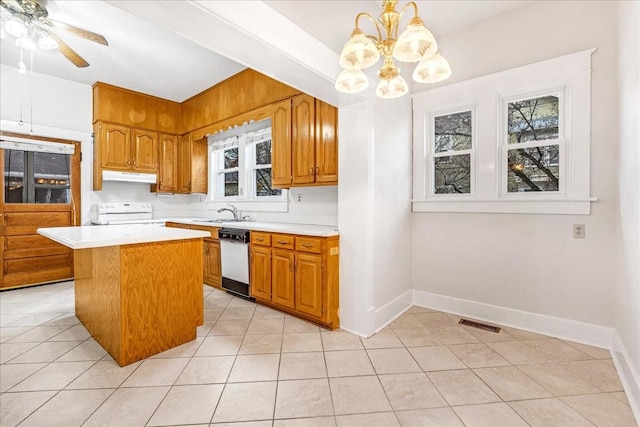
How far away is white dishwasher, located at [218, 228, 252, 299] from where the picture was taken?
3377 millimetres

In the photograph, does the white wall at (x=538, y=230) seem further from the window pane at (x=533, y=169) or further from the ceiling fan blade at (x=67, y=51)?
the ceiling fan blade at (x=67, y=51)

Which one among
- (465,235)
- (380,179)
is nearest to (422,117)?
(380,179)

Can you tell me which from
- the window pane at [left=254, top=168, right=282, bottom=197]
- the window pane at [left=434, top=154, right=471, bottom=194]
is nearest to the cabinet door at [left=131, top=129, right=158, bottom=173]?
the window pane at [left=254, top=168, right=282, bottom=197]

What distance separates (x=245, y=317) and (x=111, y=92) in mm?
4094

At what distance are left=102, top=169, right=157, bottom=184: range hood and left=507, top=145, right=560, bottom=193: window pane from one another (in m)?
5.12

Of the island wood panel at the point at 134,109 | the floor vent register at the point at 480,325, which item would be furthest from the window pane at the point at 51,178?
the floor vent register at the point at 480,325

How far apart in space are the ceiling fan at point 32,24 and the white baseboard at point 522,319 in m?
4.16

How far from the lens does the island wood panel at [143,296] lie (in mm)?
2082

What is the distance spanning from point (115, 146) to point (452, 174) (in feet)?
16.0

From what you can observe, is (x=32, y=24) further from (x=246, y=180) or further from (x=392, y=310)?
(x=392, y=310)

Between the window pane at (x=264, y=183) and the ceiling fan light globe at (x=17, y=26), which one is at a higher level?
the ceiling fan light globe at (x=17, y=26)

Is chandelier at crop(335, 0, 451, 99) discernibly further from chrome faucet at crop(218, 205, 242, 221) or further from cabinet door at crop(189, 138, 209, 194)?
cabinet door at crop(189, 138, 209, 194)

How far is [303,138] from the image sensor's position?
314 cm

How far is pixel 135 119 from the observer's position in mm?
4652
